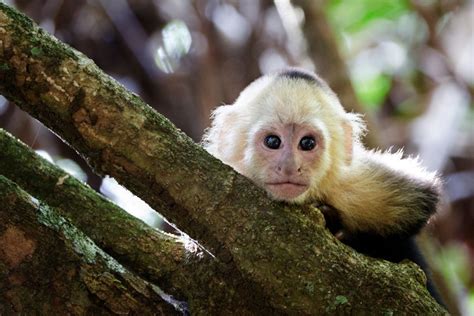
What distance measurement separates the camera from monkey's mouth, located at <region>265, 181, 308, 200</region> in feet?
7.94

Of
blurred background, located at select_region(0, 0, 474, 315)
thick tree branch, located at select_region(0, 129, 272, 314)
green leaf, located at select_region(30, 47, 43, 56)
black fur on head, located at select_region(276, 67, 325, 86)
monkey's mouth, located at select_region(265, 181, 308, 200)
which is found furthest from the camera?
blurred background, located at select_region(0, 0, 474, 315)

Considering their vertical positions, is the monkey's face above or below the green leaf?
above

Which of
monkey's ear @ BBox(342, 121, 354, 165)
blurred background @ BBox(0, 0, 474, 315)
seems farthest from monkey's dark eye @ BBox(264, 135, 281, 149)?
blurred background @ BBox(0, 0, 474, 315)

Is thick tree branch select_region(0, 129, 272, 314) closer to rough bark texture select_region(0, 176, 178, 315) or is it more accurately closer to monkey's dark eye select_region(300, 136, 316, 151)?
rough bark texture select_region(0, 176, 178, 315)

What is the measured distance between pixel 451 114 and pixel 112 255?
3.02m

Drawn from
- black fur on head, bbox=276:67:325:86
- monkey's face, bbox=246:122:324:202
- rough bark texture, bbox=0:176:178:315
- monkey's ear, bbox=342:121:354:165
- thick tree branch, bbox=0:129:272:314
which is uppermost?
black fur on head, bbox=276:67:325:86

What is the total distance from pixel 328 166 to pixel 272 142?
0.79ft

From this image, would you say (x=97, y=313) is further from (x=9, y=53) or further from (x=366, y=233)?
(x=366, y=233)

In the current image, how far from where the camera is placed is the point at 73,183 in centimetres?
231

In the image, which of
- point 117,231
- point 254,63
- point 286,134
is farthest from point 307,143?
point 254,63

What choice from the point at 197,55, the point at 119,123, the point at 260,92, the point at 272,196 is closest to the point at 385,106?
the point at 197,55

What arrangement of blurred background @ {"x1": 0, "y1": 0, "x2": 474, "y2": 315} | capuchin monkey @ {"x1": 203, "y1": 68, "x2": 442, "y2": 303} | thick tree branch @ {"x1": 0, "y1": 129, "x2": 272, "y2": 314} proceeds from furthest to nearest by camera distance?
blurred background @ {"x1": 0, "y1": 0, "x2": 474, "y2": 315}, capuchin monkey @ {"x1": 203, "y1": 68, "x2": 442, "y2": 303}, thick tree branch @ {"x1": 0, "y1": 129, "x2": 272, "y2": 314}

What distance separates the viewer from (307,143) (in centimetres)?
282

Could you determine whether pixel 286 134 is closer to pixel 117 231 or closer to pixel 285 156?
pixel 285 156
